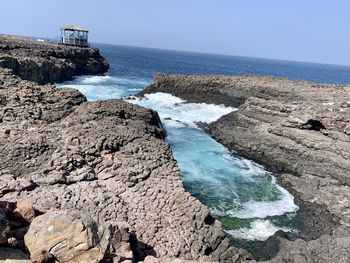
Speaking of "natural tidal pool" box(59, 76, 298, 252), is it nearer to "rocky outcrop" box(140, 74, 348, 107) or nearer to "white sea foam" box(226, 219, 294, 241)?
"white sea foam" box(226, 219, 294, 241)

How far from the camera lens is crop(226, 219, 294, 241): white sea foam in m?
18.0

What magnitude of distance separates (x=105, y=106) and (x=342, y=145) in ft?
47.4

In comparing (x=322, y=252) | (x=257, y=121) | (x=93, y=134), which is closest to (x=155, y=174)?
(x=93, y=134)

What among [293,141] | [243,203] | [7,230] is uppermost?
[7,230]

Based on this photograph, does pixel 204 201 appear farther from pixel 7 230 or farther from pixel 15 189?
pixel 7 230

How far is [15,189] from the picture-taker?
14.8 m

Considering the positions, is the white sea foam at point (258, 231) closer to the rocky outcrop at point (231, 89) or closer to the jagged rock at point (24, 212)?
the jagged rock at point (24, 212)

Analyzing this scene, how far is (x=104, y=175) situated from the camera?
17375 mm

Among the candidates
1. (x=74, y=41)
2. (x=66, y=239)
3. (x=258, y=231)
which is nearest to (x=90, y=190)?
(x=66, y=239)

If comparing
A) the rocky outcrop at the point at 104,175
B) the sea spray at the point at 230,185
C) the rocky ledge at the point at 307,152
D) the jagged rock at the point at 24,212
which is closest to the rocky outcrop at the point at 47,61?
the sea spray at the point at 230,185

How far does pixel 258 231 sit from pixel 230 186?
5333 millimetres

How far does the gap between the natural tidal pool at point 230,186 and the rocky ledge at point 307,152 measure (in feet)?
3.14

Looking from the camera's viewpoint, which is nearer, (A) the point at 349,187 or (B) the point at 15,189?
(B) the point at 15,189

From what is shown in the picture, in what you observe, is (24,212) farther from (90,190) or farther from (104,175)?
(104,175)
